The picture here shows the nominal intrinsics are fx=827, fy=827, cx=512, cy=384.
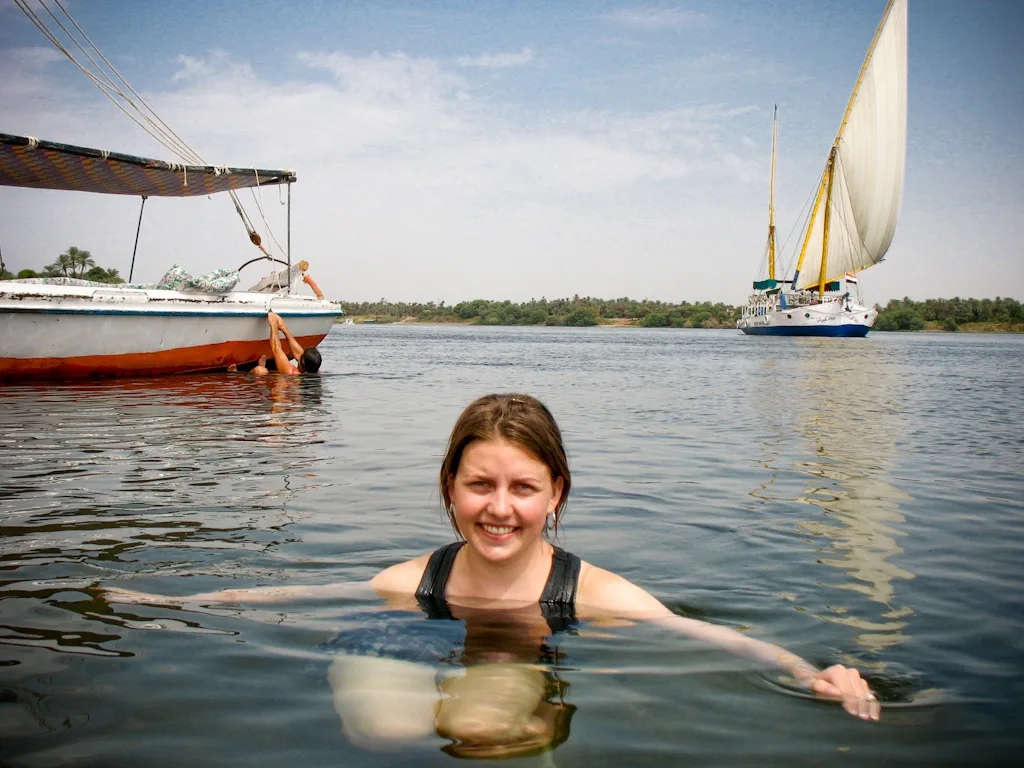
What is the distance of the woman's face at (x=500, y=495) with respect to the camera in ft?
10.00

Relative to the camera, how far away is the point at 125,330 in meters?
15.4

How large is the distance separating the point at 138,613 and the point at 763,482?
203 inches

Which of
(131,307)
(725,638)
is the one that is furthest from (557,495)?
(131,307)

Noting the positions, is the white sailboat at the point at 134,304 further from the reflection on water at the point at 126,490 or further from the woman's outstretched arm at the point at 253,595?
the woman's outstretched arm at the point at 253,595

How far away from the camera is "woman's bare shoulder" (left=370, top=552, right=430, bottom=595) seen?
3652mm

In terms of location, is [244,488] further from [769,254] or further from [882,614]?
[769,254]

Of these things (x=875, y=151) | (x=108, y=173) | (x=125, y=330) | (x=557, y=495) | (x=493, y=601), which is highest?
(x=875, y=151)

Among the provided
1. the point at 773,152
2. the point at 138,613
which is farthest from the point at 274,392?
the point at 773,152

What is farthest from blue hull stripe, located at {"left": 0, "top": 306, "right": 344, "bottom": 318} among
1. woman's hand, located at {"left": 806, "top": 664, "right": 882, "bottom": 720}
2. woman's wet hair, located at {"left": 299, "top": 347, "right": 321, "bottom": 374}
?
woman's hand, located at {"left": 806, "top": 664, "right": 882, "bottom": 720}

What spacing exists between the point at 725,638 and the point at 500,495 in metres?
1.08

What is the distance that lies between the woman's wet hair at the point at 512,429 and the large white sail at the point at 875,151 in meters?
62.6

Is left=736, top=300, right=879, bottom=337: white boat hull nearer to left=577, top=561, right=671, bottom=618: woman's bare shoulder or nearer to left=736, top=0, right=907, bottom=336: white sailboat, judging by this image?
left=736, top=0, right=907, bottom=336: white sailboat

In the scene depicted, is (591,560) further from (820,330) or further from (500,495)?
(820,330)

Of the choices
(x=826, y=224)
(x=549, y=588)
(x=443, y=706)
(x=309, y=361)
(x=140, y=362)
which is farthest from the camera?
(x=826, y=224)
